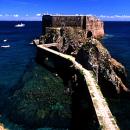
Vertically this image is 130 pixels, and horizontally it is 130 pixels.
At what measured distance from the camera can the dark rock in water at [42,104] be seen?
115 feet

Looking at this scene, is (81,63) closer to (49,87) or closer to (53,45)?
(49,87)

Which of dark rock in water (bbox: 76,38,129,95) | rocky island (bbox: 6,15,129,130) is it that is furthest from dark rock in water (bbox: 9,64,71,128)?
dark rock in water (bbox: 76,38,129,95)

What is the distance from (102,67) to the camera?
4522 cm

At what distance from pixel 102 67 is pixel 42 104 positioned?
10224 millimetres

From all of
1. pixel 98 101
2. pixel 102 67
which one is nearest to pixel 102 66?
pixel 102 67

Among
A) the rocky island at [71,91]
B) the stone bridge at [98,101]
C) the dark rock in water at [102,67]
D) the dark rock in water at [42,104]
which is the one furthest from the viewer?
the dark rock in water at [102,67]

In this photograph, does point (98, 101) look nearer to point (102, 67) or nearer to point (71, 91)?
point (71, 91)

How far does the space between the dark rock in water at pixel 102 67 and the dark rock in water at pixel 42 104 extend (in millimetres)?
4349

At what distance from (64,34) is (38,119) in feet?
105

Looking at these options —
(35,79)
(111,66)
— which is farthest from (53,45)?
(111,66)

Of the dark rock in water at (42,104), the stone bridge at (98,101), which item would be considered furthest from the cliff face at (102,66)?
the dark rock in water at (42,104)

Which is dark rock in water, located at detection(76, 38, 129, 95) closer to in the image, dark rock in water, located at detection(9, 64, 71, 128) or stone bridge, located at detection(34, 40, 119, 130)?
stone bridge, located at detection(34, 40, 119, 130)

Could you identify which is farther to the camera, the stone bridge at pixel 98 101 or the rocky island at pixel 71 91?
the rocky island at pixel 71 91

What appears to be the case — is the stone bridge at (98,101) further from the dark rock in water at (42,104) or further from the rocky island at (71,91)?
the dark rock in water at (42,104)
